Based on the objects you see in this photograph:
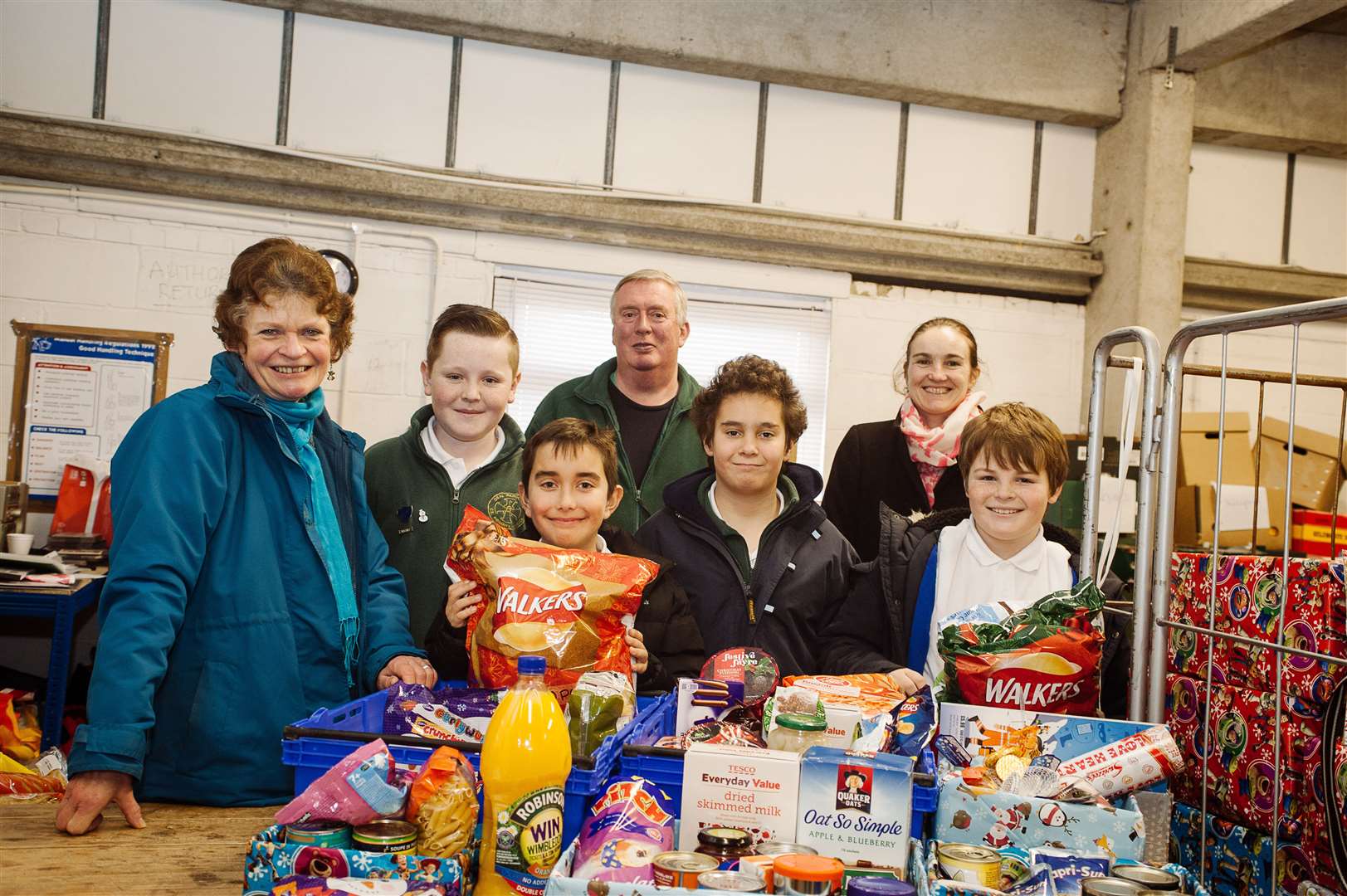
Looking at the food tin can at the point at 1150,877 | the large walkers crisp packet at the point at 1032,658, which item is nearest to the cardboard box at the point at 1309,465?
the large walkers crisp packet at the point at 1032,658

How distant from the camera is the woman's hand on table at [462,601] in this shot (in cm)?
191

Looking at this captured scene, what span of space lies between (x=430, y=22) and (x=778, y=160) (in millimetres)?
1896

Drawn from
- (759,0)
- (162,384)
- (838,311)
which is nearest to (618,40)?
(759,0)

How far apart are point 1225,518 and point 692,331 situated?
9.09ft

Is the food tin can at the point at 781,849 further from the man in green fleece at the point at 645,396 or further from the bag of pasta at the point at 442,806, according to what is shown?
the man in green fleece at the point at 645,396

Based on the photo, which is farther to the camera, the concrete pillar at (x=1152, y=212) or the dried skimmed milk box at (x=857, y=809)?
the concrete pillar at (x=1152, y=212)

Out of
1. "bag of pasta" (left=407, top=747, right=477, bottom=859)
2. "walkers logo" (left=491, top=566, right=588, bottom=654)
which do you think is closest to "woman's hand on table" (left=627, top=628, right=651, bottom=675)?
"walkers logo" (left=491, top=566, right=588, bottom=654)

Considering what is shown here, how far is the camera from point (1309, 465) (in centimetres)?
513

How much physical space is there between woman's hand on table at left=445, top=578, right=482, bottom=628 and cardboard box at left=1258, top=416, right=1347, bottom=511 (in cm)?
453

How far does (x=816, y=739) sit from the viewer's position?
5.12ft

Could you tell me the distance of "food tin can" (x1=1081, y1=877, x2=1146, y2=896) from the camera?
1.16 meters

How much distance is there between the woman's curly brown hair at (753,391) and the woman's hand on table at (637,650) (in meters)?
0.63

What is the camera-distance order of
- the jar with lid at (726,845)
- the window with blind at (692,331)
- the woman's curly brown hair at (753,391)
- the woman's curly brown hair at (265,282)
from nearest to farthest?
the jar with lid at (726,845) → the woman's curly brown hair at (265,282) → the woman's curly brown hair at (753,391) → the window with blind at (692,331)

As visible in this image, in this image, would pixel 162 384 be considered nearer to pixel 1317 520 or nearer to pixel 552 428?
pixel 552 428
